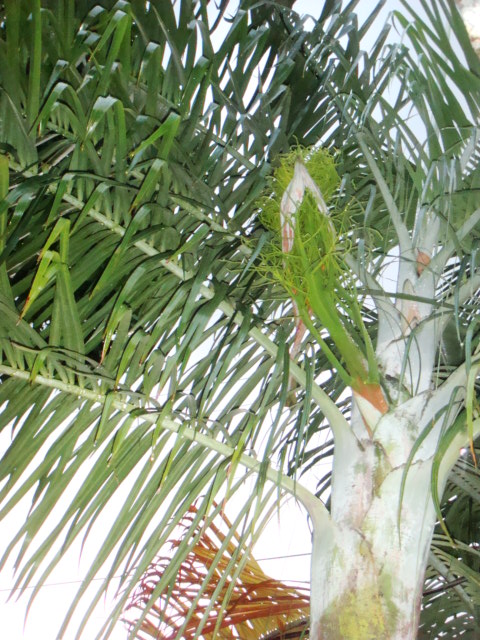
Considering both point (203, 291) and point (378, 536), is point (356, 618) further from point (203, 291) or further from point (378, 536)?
point (203, 291)

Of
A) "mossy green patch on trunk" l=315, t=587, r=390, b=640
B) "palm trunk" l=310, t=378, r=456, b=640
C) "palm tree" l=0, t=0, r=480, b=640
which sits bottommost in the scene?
"mossy green patch on trunk" l=315, t=587, r=390, b=640

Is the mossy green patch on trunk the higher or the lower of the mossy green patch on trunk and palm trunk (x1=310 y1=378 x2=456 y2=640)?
the lower

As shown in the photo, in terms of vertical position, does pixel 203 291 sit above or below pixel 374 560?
above

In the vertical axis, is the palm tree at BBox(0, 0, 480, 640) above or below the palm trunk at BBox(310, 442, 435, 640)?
above

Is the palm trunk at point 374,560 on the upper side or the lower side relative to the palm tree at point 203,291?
lower

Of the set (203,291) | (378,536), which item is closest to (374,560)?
(378,536)

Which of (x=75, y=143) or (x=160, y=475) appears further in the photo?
(x=160, y=475)

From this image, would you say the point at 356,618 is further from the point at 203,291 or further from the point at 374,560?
the point at 203,291

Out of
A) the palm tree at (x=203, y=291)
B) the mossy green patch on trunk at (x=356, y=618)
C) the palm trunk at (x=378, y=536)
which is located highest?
the palm tree at (x=203, y=291)

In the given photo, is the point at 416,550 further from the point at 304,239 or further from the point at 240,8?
the point at 240,8

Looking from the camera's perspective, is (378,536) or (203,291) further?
(203,291)

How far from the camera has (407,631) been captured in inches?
29.1

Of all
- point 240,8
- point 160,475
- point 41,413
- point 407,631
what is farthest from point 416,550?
point 240,8

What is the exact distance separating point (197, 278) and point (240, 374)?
0.26 m
